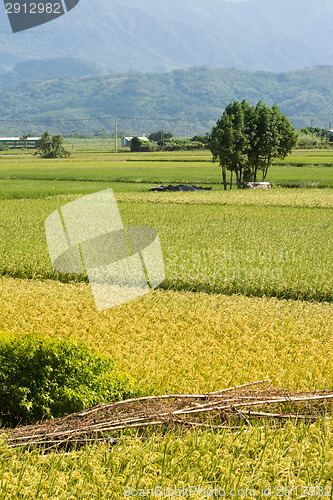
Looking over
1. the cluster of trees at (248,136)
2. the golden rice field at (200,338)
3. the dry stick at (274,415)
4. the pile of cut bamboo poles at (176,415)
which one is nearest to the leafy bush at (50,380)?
the pile of cut bamboo poles at (176,415)

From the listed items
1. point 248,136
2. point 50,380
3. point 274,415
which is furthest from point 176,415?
point 248,136

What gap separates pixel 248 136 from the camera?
38.3m

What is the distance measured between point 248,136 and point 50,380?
3487 cm

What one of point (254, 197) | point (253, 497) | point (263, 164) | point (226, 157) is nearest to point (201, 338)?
point (253, 497)

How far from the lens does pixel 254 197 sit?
31.2 m

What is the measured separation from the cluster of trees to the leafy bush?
32392 mm

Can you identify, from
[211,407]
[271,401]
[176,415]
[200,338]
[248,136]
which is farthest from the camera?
[248,136]

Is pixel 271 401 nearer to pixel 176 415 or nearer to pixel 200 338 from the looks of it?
pixel 176 415

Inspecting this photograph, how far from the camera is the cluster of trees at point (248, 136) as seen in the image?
37.2 meters

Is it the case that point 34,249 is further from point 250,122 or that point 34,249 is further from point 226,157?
point 250,122

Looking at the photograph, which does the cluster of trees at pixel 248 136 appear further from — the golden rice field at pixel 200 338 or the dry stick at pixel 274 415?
the dry stick at pixel 274 415

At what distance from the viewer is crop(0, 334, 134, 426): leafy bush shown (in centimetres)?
505

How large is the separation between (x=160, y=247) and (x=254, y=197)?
1735 centimetres

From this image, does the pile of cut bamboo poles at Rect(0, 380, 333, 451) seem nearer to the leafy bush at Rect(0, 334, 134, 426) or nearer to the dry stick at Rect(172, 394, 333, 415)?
the dry stick at Rect(172, 394, 333, 415)
